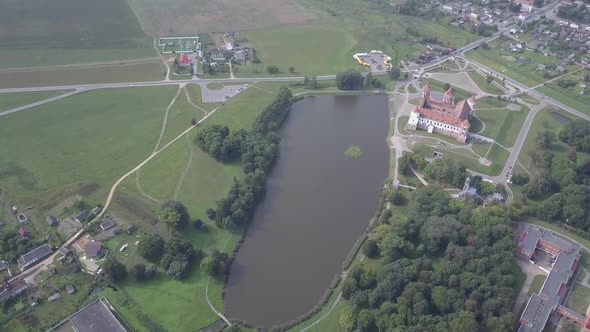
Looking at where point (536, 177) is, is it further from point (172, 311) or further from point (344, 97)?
point (172, 311)

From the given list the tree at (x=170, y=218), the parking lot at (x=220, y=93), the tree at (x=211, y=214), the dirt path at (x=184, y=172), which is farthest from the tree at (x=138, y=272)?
the parking lot at (x=220, y=93)

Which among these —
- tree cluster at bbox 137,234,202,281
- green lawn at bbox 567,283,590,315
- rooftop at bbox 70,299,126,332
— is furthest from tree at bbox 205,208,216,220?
green lawn at bbox 567,283,590,315

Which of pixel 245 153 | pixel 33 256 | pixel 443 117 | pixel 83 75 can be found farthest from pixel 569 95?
pixel 33 256

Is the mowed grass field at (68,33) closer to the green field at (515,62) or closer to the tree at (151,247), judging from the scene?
the tree at (151,247)

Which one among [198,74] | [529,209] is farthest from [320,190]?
[198,74]

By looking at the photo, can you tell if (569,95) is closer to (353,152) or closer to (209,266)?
(353,152)

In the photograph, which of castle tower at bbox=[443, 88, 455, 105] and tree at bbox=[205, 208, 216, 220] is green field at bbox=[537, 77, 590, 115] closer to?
castle tower at bbox=[443, 88, 455, 105]
